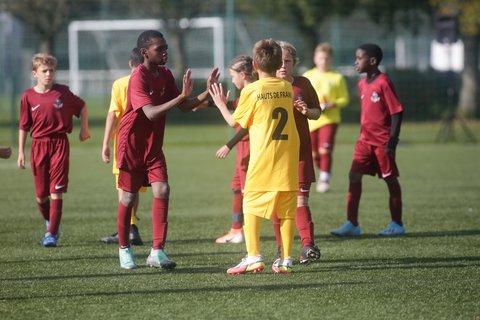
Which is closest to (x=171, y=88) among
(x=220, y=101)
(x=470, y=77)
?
(x=220, y=101)

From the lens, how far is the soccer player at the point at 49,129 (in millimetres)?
9008

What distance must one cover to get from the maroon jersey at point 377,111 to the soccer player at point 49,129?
299 cm

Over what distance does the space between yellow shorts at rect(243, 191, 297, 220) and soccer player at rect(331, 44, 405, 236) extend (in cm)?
231

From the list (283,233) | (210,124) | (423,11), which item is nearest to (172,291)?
(283,233)

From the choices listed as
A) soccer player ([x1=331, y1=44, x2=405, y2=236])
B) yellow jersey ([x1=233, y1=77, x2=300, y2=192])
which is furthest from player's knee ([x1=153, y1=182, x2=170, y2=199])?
soccer player ([x1=331, y1=44, x2=405, y2=236])

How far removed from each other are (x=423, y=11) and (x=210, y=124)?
Result: 8.64 meters

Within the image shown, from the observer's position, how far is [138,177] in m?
7.61

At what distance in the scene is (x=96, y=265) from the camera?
7750 millimetres

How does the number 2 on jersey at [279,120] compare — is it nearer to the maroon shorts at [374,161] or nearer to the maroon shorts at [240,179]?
the maroon shorts at [240,179]

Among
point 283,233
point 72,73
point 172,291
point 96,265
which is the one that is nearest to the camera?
point 172,291

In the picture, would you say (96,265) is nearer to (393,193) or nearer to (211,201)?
(393,193)

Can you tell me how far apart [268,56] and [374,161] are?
10.2 ft

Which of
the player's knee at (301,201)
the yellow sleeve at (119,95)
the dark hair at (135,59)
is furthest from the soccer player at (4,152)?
the player's knee at (301,201)

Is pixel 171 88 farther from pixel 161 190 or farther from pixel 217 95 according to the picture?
pixel 161 190
